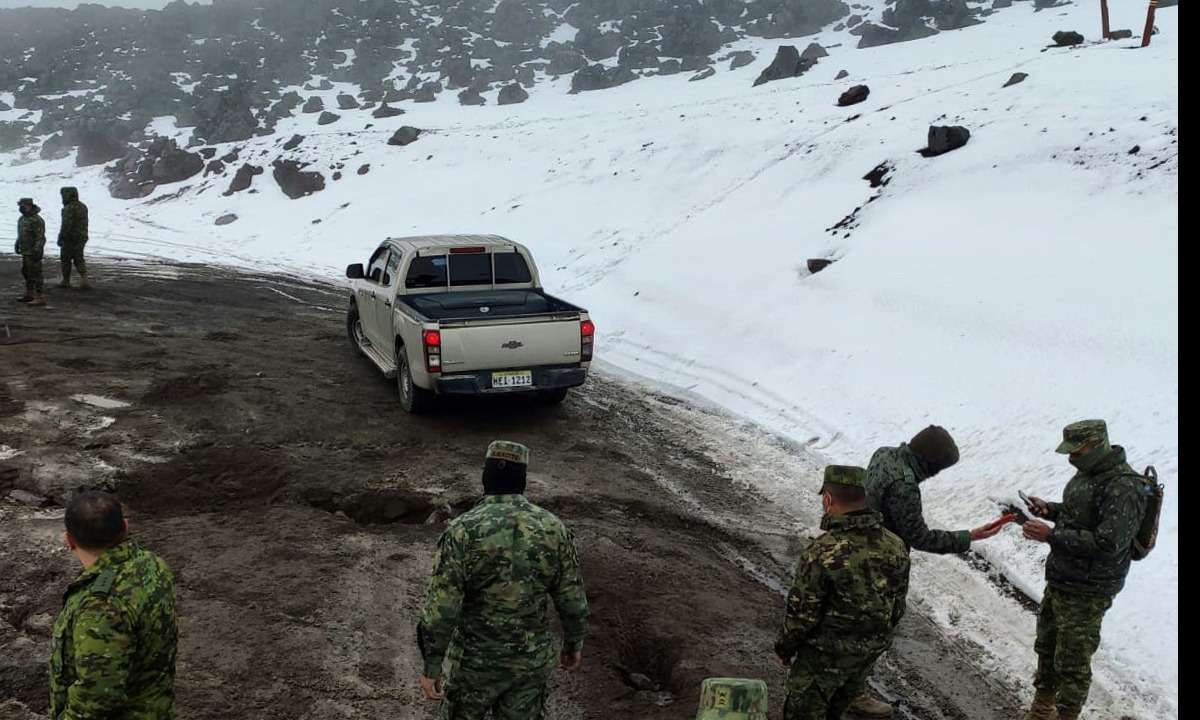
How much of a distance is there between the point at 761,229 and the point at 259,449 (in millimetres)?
11156

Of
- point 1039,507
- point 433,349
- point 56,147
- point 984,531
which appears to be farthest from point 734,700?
point 56,147

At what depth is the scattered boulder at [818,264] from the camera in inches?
564

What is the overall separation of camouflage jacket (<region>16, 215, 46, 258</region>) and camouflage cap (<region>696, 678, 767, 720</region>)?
15.8 metres

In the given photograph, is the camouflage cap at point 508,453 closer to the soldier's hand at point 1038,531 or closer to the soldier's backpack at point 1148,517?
the soldier's hand at point 1038,531

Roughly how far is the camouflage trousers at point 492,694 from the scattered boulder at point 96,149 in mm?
49438

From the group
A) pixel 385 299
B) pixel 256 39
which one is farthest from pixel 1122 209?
pixel 256 39

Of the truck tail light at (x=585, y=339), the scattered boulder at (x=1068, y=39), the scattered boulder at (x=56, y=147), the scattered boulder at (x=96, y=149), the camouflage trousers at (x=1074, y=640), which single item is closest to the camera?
the camouflage trousers at (x=1074, y=640)

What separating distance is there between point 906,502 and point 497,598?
248cm

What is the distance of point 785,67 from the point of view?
Answer: 38.2 meters

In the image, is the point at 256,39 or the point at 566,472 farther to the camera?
the point at 256,39

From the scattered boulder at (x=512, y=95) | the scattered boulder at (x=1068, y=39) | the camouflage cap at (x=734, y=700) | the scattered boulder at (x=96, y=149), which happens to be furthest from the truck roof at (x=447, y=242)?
the scattered boulder at (x=96, y=149)

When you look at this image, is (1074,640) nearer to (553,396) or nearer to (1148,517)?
(1148,517)

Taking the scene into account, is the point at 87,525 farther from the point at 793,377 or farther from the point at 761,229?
the point at 761,229

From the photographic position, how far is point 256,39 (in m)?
84.5
